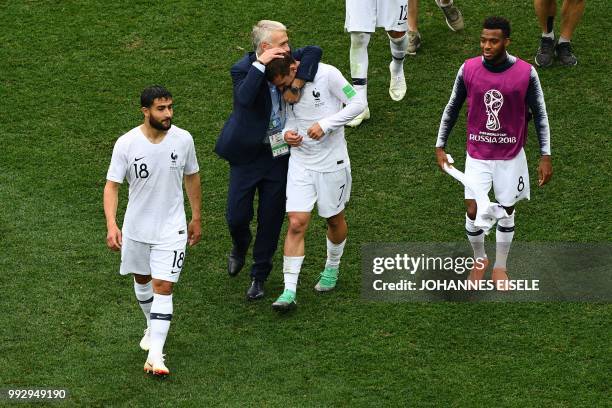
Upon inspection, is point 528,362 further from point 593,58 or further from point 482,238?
point 593,58

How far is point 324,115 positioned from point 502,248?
5.40 ft

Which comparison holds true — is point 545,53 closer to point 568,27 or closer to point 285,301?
point 568,27

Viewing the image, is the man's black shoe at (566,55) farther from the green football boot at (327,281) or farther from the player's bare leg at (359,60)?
the green football boot at (327,281)

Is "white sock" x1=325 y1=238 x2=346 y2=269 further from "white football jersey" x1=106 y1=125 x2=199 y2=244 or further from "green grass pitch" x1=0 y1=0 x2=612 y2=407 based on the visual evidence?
"white football jersey" x1=106 y1=125 x2=199 y2=244

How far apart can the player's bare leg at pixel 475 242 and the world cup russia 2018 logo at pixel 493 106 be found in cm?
59

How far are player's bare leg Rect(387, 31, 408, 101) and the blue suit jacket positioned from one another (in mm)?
2799

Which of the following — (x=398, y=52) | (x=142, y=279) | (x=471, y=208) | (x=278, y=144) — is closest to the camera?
(x=142, y=279)

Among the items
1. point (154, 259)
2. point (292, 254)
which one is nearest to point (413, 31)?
point (292, 254)

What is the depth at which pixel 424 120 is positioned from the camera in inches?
460

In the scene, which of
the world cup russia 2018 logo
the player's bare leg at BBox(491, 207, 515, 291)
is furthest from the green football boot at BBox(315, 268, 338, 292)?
the world cup russia 2018 logo

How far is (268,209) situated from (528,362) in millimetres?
2099

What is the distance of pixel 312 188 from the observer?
912cm

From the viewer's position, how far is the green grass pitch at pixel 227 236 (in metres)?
8.46

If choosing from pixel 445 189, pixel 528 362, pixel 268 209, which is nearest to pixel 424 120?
pixel 445 189
